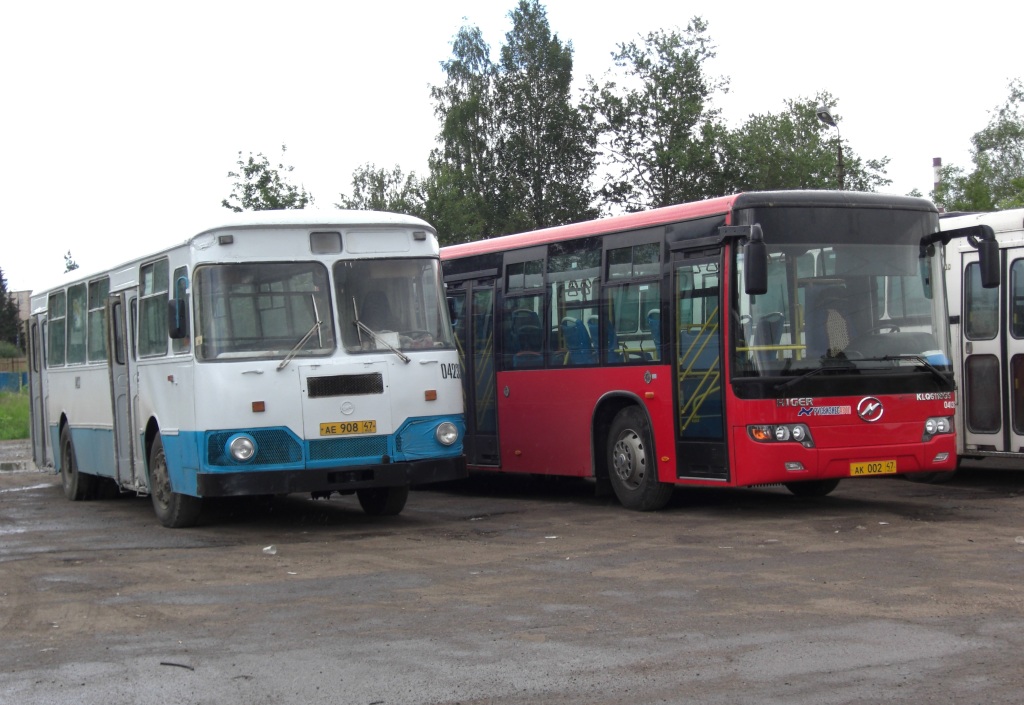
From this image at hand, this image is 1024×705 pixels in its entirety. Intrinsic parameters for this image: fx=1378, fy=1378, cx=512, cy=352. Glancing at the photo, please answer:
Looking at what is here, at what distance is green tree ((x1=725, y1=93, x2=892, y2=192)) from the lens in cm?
6756

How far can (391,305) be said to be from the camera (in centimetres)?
1297

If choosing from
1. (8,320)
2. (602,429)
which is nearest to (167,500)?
(602,429)

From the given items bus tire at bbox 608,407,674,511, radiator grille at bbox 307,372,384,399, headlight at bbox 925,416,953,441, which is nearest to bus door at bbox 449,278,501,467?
bus tire at bbox 608,407,674,511

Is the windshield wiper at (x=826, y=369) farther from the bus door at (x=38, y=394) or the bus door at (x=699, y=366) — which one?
the bus door at (x=38, y=394)

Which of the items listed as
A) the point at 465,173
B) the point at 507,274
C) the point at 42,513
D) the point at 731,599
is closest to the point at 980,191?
the point at 465,173

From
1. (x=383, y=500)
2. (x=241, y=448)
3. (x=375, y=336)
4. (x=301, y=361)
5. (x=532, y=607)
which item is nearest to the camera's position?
(x=532, y=607)

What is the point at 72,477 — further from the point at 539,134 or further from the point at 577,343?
the point at 539,134

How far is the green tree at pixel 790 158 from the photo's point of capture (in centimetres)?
6756

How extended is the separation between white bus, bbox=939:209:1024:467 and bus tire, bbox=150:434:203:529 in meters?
8.38

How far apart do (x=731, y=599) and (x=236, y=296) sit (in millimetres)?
5826

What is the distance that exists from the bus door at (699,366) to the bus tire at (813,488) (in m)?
2.02

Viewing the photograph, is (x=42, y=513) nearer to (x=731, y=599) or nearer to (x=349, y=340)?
(x=349, y=340)

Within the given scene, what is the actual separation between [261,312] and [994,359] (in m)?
8.41

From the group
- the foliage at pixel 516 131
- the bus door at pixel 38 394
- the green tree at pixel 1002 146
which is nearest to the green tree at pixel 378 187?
the foliage at pixel 516 131
